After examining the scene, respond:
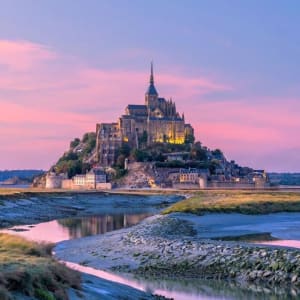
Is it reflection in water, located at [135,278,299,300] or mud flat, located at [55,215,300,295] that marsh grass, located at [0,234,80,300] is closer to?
reflection in water, located at [135,278,299,300]

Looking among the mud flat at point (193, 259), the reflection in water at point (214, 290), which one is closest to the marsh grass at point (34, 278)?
the reflection in water at point (214, 290)

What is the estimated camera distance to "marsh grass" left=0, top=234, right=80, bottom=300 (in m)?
13.5

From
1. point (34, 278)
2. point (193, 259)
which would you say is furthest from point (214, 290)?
point (34, 278)

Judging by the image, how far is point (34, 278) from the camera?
1411 centimetres

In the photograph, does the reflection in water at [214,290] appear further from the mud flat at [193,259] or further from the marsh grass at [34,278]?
the marsh grass at [34,278]

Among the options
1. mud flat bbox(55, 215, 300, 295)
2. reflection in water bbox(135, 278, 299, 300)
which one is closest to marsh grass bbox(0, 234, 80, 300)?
reflection in water bbox(135, 278, 299, 300)

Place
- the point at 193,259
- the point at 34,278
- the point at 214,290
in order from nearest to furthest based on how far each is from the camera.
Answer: the point at 34,278 → the point at 214,290 → the point at 193,259

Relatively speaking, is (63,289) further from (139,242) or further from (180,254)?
(139,242)

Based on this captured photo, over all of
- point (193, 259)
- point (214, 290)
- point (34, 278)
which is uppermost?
point (34, 278)

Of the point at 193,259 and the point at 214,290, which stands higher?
the point at 193,259

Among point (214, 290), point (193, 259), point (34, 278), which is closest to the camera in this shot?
point (34, 278)

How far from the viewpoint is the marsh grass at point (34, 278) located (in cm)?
1348

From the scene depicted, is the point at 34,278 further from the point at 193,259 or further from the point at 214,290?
the point at 193,259

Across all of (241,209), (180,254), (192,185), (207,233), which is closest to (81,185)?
(192,185)
